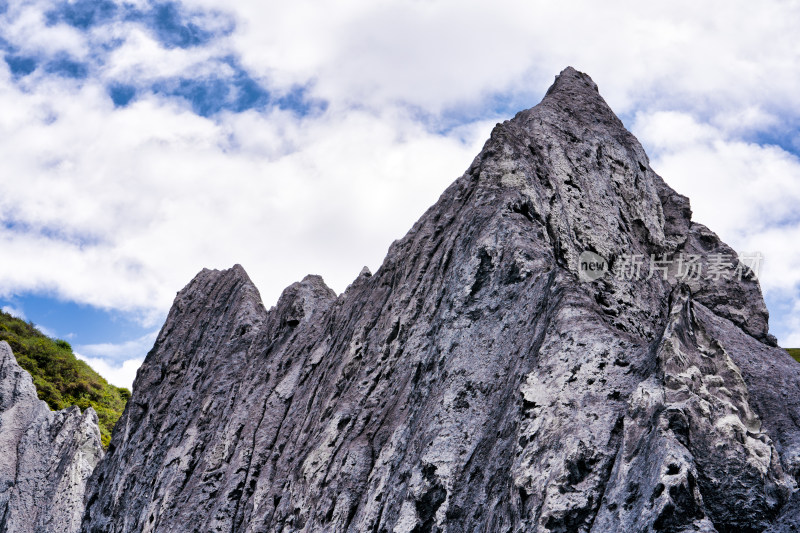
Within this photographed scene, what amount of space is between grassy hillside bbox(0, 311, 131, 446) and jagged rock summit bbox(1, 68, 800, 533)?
3859 cm

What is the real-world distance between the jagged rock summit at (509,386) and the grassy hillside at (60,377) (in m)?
38.6

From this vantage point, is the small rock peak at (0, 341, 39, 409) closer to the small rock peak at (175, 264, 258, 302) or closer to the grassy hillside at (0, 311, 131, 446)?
the grassy hillside at (0, 311, 131, 446)

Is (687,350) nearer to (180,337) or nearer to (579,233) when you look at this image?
(579,233)

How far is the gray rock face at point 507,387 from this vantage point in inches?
437

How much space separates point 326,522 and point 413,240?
A: 10041 mm

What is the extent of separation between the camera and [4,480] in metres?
44.8

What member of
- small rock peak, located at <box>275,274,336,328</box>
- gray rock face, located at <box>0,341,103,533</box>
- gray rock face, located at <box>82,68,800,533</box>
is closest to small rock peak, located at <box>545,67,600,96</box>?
gray rock face, located at <box>82,68,800,533</box>

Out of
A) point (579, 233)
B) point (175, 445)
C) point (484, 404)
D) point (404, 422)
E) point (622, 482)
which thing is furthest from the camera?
point (175, 445)

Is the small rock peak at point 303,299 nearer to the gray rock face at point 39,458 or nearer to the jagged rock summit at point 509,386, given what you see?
the jagged rock summit at point 509,386

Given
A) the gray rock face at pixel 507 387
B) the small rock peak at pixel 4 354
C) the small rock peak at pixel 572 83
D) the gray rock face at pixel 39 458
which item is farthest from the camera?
the small rock peak at pixel 4 354

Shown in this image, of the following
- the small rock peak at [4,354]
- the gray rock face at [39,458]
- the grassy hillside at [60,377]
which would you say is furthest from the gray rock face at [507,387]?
the grassy hillside at [60,377]

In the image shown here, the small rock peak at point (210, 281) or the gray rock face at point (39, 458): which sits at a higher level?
the small rock peak at point (210, 281)

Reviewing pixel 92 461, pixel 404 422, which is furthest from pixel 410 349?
pixel 92 461

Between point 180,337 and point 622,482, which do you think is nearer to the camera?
point 622,482
